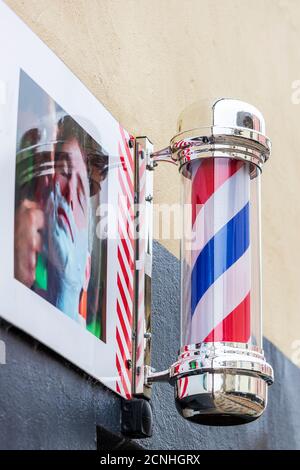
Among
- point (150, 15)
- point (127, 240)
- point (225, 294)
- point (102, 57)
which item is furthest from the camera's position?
point (150, 15)

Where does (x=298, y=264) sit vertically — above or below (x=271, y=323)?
above

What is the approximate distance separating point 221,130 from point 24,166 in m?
0.56

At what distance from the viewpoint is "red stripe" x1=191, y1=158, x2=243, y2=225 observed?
109 inches

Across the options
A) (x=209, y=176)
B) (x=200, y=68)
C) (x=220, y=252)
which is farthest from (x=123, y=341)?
(x=200, y=68)

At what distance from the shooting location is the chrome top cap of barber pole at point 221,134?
2799mm

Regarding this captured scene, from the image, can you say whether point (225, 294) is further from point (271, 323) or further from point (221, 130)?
point (271, 323)

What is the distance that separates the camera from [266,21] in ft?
16.1

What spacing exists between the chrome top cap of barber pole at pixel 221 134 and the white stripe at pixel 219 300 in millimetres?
275

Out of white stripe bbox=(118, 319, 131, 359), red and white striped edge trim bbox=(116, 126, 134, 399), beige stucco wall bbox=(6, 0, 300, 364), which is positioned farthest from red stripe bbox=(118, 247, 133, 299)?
beige stucco wall bbox=(6, 0, 300, 364)

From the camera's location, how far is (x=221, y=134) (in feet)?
9.16

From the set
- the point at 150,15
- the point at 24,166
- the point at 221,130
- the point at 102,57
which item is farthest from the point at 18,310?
the point at 150,15

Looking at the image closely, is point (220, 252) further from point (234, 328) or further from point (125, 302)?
point (125, 302)

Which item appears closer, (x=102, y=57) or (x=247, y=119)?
(x=247, y=119)

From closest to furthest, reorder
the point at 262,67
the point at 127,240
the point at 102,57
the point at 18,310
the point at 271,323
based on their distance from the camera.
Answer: the point at 18,310, the point at 127,240, the point at 102,57, the point at 271,323, the point at 262,67
